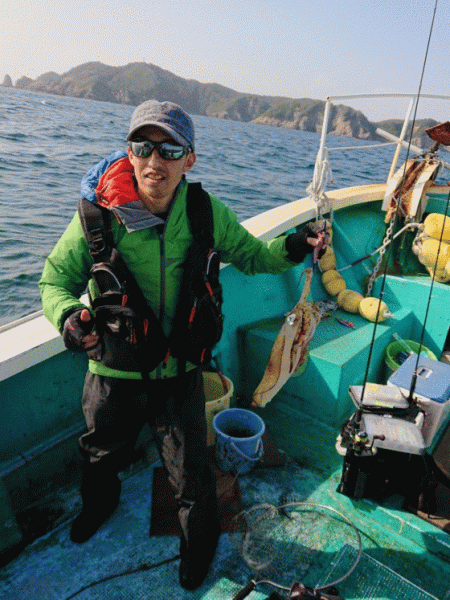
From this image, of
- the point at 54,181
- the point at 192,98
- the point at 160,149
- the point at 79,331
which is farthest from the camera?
the point at 192,98

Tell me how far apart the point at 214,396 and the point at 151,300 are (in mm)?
1612

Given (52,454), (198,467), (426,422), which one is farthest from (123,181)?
(426,422)

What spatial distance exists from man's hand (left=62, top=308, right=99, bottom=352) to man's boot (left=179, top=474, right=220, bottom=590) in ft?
3.51

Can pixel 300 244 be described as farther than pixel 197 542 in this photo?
Yes

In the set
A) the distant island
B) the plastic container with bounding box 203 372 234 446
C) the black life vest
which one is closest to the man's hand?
the black life vest

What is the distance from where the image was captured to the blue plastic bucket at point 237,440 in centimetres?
294

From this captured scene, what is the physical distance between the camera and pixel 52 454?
275 centimetres

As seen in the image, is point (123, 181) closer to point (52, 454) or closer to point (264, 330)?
point (52, 454)

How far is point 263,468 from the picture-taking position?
315cm

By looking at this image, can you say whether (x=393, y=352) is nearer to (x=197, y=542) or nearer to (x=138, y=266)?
(x=197, y=542)

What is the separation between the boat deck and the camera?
229 cm

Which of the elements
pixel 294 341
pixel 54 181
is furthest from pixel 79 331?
pixel 54 181

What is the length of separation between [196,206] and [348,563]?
7.18 ft

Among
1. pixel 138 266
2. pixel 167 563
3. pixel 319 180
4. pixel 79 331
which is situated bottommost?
pixel 167 563
